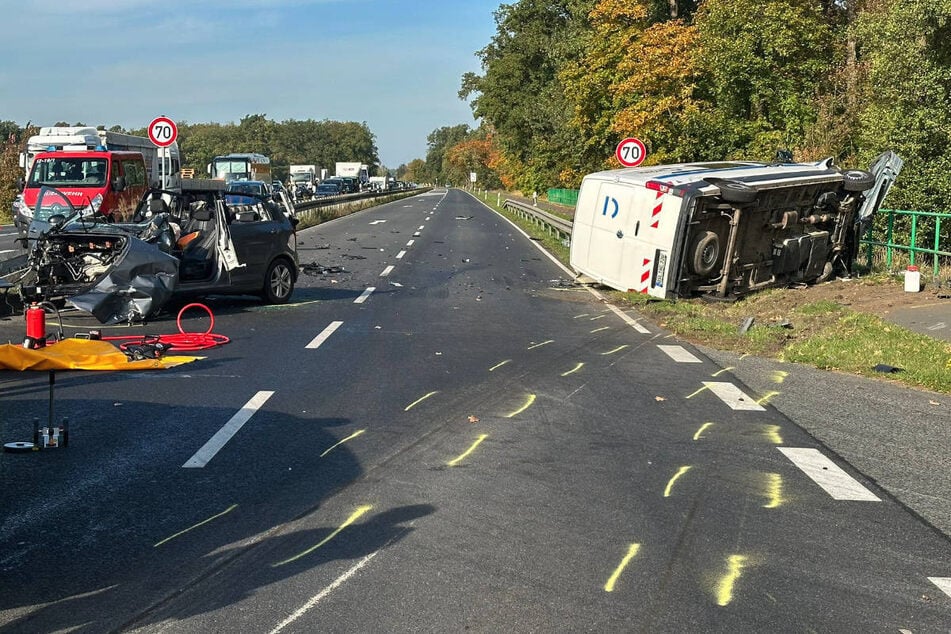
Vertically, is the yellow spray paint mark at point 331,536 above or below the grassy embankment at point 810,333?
below

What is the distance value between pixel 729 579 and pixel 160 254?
32.9 feet

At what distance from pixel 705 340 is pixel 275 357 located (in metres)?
5.39

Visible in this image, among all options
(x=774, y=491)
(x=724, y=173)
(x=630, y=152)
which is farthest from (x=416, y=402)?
(x=630, y=152)

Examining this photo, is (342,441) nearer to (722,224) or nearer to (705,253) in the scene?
(705,253)

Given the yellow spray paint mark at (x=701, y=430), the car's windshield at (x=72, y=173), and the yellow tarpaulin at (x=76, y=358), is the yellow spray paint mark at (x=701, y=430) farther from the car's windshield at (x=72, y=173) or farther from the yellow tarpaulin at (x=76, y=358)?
the car's windshield at (x=72, y=173)

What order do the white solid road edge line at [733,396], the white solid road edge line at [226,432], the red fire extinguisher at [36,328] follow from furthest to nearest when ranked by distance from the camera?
the red fire extinguisher at [36,328], the white solid road edge line at [733,396], the white solid road edge line at [226,432]

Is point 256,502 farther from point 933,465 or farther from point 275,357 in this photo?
point 275,357

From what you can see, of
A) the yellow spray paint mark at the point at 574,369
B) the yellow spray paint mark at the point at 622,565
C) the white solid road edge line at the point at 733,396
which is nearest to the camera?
the yellow spray paint mark at the point at 622,565

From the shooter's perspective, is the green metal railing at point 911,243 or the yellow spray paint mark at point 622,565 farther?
the green metal railing at point 911,243

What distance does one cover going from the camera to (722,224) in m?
15.3

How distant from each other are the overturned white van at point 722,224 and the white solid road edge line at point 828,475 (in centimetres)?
804

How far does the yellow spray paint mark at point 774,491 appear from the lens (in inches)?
229

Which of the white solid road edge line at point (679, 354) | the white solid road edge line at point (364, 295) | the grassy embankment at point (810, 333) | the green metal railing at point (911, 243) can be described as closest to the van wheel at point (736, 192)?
the grassy embankment at point (810, 333)

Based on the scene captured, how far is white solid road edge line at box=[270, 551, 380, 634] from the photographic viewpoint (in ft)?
13.3
